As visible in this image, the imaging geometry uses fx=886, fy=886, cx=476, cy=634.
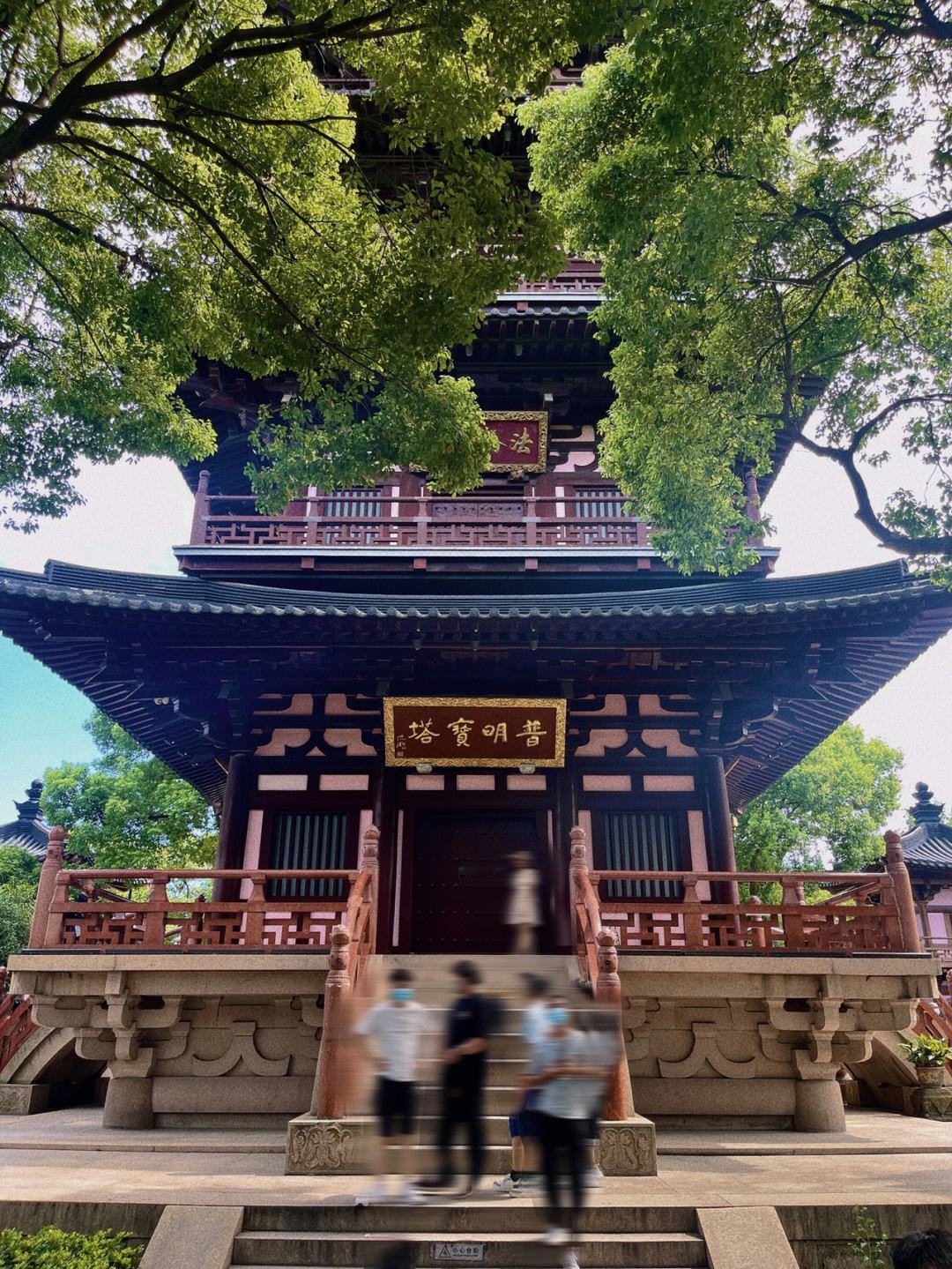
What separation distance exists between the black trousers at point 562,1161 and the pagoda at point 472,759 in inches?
68.1

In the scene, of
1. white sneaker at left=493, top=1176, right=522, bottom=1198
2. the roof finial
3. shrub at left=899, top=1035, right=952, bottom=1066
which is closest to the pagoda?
white sneaker at left=493, top=1176, right=522, bottom=1198

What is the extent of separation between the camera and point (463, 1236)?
6074 millimetres

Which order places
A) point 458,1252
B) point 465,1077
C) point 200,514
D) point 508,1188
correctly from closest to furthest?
1. point 458,1252
2. point 465,1077
3. point 508,1188
4. point 200,514

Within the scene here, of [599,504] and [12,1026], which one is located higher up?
[599,504]

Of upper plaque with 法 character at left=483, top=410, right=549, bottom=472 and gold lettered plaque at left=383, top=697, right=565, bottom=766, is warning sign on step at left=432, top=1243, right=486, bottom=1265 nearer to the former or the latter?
gold lettered plaque at left=383, top=697, right=565, bottom=766

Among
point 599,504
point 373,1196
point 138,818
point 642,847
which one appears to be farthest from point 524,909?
point 138,818

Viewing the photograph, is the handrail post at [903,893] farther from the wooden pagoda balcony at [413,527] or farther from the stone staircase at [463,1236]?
the wooden pagoda balcony at [413,527]

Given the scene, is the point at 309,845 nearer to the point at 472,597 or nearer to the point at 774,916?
the point at 472,597

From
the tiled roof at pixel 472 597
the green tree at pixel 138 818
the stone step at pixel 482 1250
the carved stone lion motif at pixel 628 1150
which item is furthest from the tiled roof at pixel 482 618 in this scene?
the green tree at pixel 138 818

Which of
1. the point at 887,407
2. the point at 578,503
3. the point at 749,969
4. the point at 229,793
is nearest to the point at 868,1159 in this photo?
the point at 749,969

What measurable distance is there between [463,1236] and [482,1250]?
0.19 metres

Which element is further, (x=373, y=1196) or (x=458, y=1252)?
(x=373, y=1196)

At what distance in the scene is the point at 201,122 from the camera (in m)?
8.02

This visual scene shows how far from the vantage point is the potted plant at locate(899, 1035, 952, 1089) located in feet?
39.8
